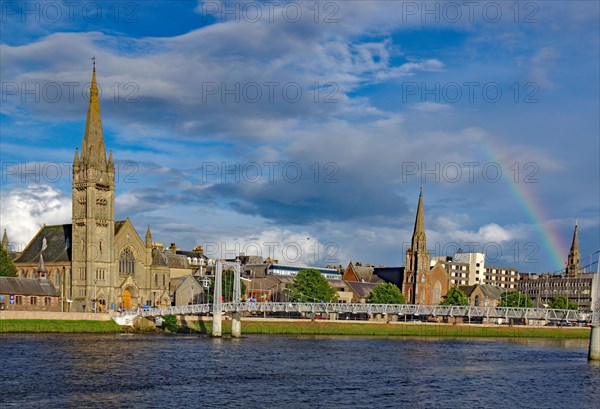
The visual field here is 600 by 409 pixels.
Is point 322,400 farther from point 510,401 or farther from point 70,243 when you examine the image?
point 70,243

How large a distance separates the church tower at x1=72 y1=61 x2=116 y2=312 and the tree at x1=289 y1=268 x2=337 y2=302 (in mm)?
34535

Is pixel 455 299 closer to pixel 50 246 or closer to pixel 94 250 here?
pixel 94 250

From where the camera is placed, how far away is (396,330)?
14338cm

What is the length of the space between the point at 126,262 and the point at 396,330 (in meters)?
54.1

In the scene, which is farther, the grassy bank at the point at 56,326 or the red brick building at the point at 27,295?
the red brick building at the point at 27,295

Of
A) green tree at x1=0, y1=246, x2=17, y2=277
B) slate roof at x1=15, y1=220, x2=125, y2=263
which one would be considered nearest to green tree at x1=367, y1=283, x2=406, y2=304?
slate roof at x1=15, y1=220, x2=125, y2=263

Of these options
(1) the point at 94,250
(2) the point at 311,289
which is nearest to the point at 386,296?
(2) the point at 311,289

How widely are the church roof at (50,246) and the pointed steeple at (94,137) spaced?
1616 centimetres

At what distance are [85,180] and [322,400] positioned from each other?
341 feet

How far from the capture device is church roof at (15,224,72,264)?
156 m

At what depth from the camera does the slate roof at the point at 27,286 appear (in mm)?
126938

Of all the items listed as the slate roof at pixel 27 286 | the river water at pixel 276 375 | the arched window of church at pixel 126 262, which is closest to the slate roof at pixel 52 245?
the arched window of church at pixel 126 262

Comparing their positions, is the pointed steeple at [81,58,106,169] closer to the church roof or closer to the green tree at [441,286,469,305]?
the church roof

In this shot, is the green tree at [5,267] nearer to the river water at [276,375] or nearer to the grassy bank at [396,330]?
the river water at [276,375]
